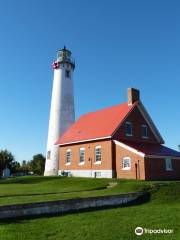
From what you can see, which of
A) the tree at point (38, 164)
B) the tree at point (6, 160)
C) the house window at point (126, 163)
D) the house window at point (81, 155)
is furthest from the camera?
the tree at point (38, 164)

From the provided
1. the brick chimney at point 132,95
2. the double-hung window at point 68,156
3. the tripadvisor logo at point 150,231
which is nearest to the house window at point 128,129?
the brick chimney at point 132,95

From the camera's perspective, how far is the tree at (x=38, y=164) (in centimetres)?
6594

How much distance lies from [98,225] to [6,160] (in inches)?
2013

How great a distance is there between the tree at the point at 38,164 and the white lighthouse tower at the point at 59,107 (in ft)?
82.1

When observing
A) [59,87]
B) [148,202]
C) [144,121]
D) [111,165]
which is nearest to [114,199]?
[148,202]

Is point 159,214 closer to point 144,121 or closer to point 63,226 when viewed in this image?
point 63,226

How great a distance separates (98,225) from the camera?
12375 mm

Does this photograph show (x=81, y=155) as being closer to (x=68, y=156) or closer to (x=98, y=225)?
(x=68, y=156)

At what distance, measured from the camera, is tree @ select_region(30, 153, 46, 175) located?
65938mm

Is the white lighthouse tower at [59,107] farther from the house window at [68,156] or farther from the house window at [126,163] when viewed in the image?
the house window at [126,163]

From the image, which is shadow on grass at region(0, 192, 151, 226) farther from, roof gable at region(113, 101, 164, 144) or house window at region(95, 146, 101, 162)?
house window at region(95, 146, 101, 162)

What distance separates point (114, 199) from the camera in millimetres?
17438

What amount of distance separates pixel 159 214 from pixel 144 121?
828 inches

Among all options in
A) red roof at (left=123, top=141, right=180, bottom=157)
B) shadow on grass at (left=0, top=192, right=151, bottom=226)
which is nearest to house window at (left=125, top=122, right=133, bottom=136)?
red roof at (left=123, top=141, right=180, bottom=157)
